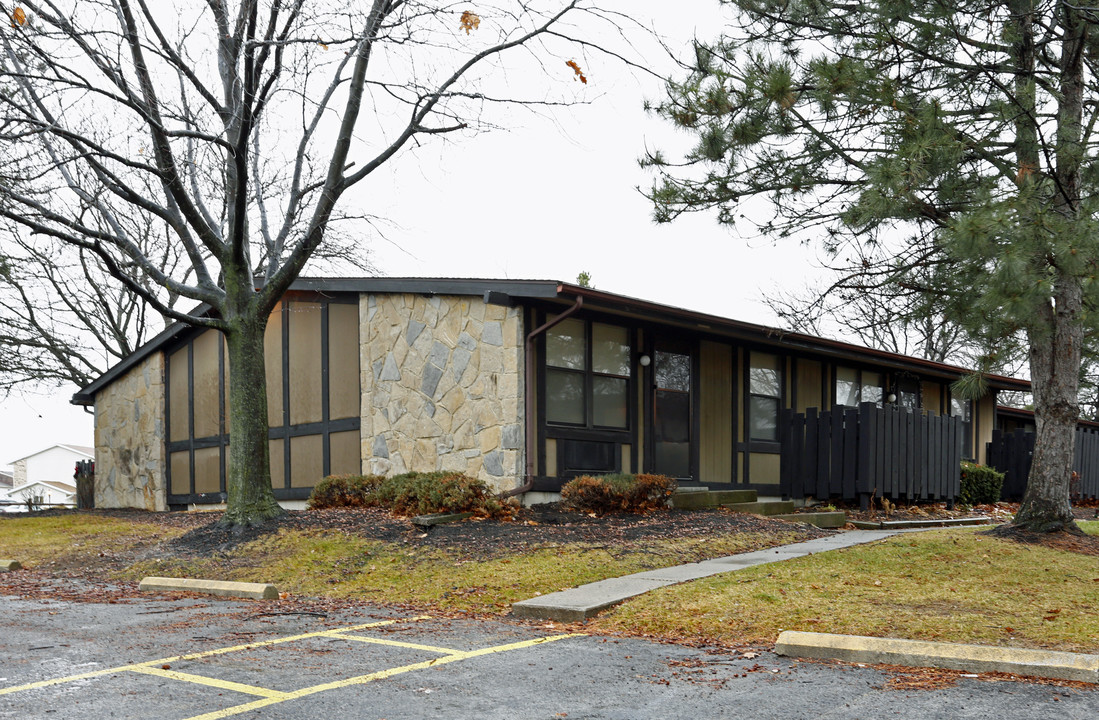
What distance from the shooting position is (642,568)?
30.2 feet

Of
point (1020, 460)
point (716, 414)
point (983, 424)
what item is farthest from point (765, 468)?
point (983, 424)

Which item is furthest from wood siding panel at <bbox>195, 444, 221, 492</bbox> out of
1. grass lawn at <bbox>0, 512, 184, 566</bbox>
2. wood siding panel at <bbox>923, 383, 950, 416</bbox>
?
wood siding panel at <bbox>923, 383, 950, 416</bbox>

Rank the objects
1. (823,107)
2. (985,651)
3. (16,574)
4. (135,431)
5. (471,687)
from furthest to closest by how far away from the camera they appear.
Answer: (135,431) < (16,574) < (823,107) < (985,651) < (471,687)

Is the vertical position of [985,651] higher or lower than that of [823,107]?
lower

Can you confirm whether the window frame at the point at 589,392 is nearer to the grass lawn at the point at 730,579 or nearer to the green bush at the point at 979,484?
the grass lawn at the point at 730,579

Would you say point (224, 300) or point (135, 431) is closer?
point (224, 300)

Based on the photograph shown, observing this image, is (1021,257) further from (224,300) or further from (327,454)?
(327,454)

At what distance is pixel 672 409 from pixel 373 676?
10.9 metres

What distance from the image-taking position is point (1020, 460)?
20.9 meters

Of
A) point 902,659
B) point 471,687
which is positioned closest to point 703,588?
point 902,659

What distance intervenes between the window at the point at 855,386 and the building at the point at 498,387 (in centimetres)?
4

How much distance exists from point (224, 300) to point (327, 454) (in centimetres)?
391

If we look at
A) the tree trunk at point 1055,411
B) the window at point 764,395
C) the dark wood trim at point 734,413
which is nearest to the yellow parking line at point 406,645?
the tree trunk at point 1055,411

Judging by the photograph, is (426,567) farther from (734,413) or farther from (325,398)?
(734,413)
